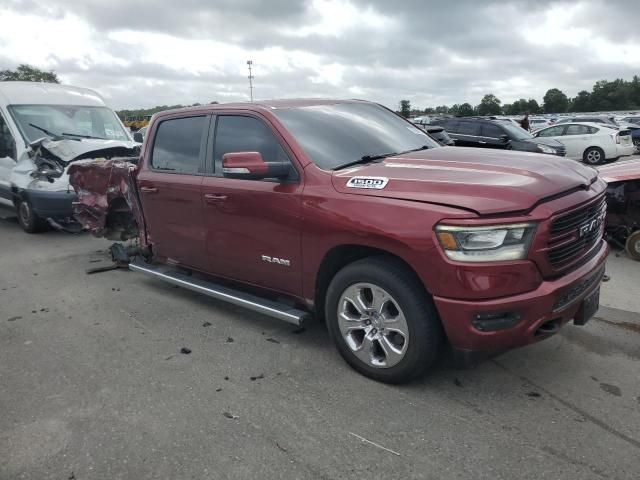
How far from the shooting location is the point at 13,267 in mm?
6746

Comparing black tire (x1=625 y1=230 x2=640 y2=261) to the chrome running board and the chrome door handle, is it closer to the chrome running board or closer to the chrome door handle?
the chrome running board

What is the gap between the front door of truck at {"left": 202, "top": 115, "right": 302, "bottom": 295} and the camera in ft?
12.5

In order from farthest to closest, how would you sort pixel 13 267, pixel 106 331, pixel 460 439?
pixel 13 267, pixel 106 331, pixel 460 439

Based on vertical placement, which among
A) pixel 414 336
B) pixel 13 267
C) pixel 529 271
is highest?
pixel 529 271

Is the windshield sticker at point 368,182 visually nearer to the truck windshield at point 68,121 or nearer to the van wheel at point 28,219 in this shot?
the van wheel at point 28,219

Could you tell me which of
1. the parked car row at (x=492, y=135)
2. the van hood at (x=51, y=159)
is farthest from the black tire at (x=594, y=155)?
the van hood at (x=51, y=159)

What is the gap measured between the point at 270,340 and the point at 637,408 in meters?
2.57

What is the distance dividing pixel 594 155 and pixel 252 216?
1772 cm

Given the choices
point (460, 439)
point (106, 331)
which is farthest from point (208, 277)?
point (460, 439)

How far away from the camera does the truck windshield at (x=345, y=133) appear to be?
3.89 metres

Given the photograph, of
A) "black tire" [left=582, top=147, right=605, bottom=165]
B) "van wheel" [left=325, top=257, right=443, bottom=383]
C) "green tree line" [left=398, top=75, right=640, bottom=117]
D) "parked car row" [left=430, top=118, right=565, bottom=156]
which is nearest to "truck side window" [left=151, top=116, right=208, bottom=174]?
"van wheel" [left=325, top=257, right=443, bottom=383]

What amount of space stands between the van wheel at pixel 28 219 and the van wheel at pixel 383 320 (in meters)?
6.73

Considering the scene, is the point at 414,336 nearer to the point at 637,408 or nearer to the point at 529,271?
the point at 529,271

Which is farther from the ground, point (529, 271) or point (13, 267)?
point (529, 271)
